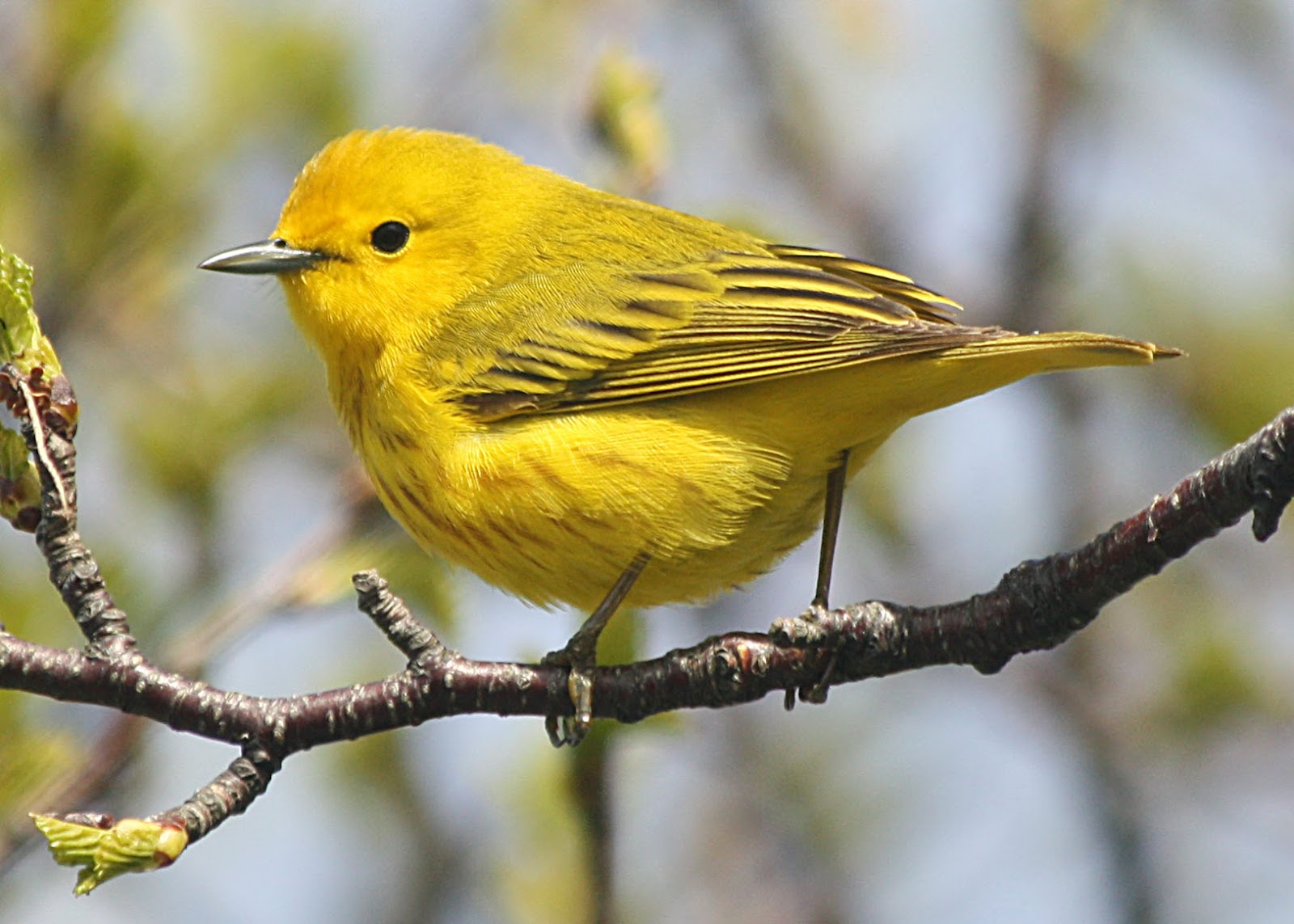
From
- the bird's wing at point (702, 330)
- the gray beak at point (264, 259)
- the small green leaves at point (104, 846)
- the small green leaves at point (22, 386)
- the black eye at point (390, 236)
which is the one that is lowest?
the small green leaves at point (104, 846)

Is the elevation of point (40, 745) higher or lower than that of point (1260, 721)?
lower

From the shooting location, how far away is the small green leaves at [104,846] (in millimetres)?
2205

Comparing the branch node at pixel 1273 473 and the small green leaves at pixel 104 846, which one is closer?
the small green leaves at pixel 104 846

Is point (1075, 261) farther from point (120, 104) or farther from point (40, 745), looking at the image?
point (40, 745)

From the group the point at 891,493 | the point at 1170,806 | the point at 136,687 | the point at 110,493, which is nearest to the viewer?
the point at 136,687

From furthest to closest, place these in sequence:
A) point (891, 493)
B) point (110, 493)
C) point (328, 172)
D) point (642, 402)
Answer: point (891, 493)
point (110, 493)
point (328, 172)
point (642, 402)

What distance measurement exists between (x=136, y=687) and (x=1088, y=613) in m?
1.75

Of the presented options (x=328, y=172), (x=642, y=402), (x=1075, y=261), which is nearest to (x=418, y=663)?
(x=642, y=402)

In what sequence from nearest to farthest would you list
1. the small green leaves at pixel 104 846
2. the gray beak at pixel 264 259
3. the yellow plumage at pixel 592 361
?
1. the small green leaves at pixel 104 846
2. the yellow plumage at pixel 592 361
3. the gray beak at pixel 264 259

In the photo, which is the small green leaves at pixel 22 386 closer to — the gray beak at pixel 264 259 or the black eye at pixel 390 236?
the gray beak at pixel 264 259

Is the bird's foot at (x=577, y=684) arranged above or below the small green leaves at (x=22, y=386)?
below

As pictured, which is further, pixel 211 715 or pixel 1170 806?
pixel 1170 806

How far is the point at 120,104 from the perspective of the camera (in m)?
3.75

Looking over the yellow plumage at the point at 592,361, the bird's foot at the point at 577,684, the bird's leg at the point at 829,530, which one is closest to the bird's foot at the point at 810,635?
the bird's leg at the point at 829,530
